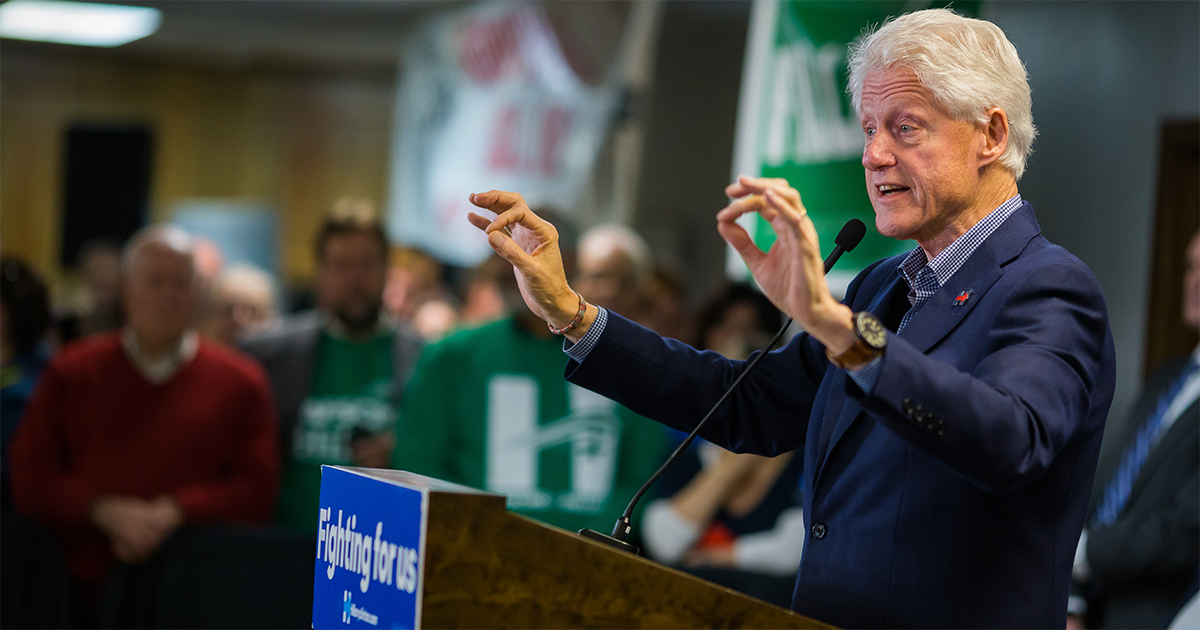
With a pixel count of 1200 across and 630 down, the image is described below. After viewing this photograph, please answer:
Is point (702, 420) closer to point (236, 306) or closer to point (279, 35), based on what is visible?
point (236, 306)

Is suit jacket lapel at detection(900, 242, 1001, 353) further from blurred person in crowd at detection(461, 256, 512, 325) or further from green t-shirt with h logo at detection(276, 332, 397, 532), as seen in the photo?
blurred person in crowd at detection(461, 256, 512, 325)

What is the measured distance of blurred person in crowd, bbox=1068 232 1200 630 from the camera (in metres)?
2.75

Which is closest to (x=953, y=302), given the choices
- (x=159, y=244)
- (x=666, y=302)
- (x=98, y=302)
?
(x=159, y=244)

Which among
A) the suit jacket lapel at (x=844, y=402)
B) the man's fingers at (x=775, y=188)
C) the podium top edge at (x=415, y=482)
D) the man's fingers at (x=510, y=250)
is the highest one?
the man's fingers at (x=775, y=188)

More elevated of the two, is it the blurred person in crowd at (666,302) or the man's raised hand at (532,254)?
the man's raised hand at (532,254)

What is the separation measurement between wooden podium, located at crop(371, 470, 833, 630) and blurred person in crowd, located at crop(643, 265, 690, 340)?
3584 mm

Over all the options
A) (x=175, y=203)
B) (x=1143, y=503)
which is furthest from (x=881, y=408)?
(x=175, y=203)

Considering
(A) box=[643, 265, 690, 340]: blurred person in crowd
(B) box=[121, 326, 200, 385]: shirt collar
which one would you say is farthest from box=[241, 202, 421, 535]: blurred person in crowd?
(A) box=[643, 265, 690, 340]: blurred person in crowd

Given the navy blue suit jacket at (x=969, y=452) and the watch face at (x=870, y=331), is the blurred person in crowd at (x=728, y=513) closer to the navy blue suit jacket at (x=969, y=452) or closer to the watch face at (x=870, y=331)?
the navy blue suit jacket at (x=969, y=452)

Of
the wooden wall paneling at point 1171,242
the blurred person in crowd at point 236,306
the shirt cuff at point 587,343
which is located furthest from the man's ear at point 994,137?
the blurred person in crowd at point 236,306

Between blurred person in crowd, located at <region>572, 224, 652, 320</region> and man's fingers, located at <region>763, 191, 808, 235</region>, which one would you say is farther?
blurred person in crowd, located at <region>572, 224, 652, 320</region>

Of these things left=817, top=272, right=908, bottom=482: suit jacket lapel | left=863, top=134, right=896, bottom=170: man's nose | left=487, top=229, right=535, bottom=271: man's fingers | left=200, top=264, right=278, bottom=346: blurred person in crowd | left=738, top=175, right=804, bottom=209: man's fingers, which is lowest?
left=200, top=264, right=278, bottom=346: blurred person in crowd

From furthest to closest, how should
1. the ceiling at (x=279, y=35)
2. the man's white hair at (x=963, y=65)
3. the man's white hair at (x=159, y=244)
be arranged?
the ceiling at (x=279, y=35) → the man's white hair at (x=159, y=244) → the man's white hair at (x=963, y=65)

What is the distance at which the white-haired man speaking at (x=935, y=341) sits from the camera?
3.80ft
